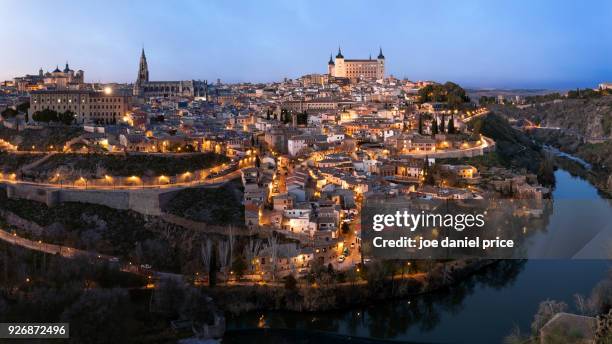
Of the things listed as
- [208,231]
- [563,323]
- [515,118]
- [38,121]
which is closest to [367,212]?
[208,231]

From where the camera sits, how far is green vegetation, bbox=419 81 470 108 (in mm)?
20719

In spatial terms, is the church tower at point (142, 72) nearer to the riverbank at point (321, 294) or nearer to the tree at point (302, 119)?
the tree at point (302, 119)

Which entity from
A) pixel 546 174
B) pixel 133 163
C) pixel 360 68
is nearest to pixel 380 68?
pixel 360 68

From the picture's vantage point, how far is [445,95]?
2133 centimetres

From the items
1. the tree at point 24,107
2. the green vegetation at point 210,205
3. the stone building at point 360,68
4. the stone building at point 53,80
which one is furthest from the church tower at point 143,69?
the green vegetation at point 210,205

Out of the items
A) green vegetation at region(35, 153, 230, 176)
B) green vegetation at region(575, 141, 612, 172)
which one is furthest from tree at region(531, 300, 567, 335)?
green vegetation at region(575, 141, 612, 172)

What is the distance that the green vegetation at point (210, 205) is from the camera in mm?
10367

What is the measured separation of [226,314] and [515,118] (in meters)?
23.2

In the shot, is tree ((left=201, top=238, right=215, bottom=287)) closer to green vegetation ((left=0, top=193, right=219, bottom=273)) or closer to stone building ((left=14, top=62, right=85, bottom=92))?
green vegetation ((left=0, top=193, right=219, bottom=273))

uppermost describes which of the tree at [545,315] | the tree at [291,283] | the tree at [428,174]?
the tree at [428,174]

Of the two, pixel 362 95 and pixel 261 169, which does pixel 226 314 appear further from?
pixel 362 95
